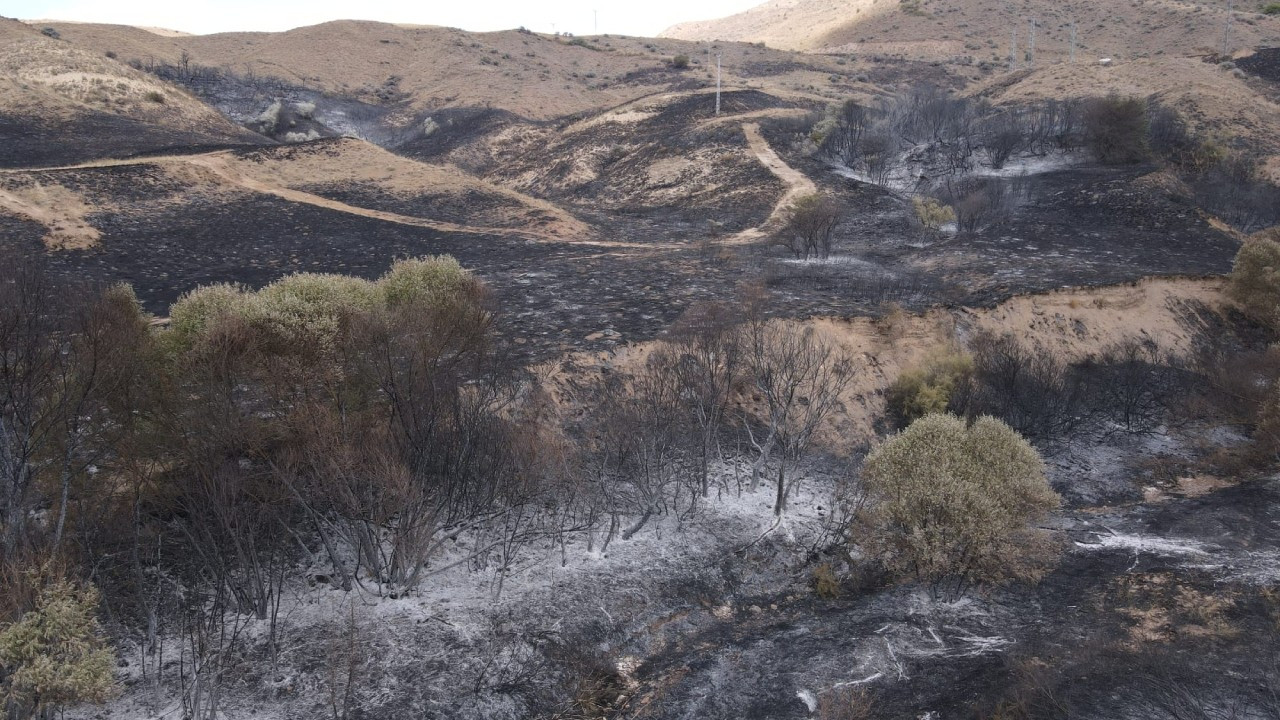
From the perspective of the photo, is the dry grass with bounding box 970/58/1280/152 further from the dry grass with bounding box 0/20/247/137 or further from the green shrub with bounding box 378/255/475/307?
the dry grass with bounding box 0/20/247/137

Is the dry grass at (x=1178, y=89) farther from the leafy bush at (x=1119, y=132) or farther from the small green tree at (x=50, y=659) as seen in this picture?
the small green tree at (x=50, y=659)

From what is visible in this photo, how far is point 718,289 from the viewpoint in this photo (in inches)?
880

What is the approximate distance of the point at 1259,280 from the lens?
23.0 metres

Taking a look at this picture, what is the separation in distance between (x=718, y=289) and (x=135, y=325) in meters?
15.0

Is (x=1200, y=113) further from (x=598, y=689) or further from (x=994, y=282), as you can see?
(x=598, y=689)

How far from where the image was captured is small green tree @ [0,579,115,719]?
7.29 m

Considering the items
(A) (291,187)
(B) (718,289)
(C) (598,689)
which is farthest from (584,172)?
(C) (598,689)

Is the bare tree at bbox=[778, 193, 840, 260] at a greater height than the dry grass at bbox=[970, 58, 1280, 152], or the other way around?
the dry grass at bbox=[970, 58, 1280, 152]

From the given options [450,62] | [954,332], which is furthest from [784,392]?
[450,62]

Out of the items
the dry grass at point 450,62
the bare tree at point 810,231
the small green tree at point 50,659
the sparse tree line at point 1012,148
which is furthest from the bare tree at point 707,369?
the dry grass at point 450,62

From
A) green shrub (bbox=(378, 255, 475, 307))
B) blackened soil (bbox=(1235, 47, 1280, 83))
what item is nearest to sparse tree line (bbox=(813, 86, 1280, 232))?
blackened soil (bbox=(1235, 47, 1280, 83))

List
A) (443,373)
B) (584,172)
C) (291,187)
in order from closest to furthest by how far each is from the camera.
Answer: (443,373)
(291,187)
(584,172)

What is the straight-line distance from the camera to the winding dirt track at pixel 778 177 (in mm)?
31062

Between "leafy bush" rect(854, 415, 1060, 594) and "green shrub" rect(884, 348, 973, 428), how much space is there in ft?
15.3
